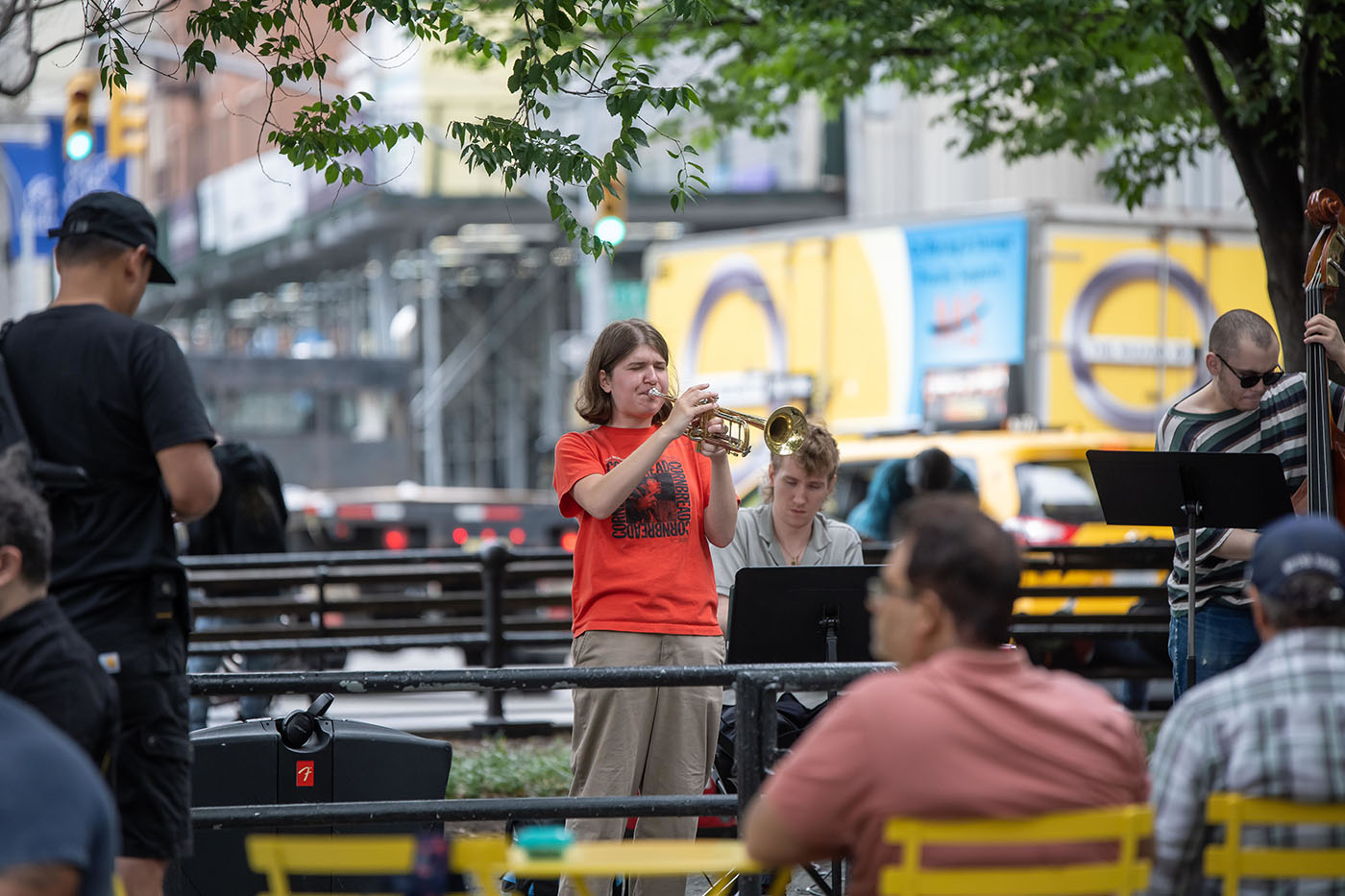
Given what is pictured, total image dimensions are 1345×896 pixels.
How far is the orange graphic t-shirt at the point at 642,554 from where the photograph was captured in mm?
5215

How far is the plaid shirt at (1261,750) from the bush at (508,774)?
5.50 meters

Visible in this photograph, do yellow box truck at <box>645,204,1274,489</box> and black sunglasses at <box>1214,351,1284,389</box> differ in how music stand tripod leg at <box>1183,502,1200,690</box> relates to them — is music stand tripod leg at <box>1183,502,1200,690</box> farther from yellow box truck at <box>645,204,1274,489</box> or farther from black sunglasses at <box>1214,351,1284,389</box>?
yellow box truck at <box>645,204,1274,489</box>

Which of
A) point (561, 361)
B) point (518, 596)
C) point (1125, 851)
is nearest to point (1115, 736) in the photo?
point (1125, 851)

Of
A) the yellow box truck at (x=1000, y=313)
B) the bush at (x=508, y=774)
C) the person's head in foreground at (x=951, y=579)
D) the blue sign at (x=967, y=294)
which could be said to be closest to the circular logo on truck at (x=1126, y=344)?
the yellow box truck at (x=1000, y=313)

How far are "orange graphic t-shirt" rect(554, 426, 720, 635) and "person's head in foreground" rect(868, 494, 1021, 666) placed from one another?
2145 mm

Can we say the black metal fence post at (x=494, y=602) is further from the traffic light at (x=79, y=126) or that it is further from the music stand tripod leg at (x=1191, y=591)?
the traffic light at (x=79, y=126)

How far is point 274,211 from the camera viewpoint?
3684 cm

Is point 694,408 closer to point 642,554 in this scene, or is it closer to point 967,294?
point 642,554

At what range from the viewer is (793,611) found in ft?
17.8

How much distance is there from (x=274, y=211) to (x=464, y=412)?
242 inches

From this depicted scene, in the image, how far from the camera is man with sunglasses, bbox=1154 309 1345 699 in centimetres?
577

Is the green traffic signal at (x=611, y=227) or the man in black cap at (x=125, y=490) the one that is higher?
the green traffic signal at (x=611, y=227)

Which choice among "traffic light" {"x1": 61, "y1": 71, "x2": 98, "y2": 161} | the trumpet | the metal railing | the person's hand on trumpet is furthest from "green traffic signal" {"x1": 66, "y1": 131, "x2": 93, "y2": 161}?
the person's hand on trumpet

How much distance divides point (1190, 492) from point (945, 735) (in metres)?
3.05
